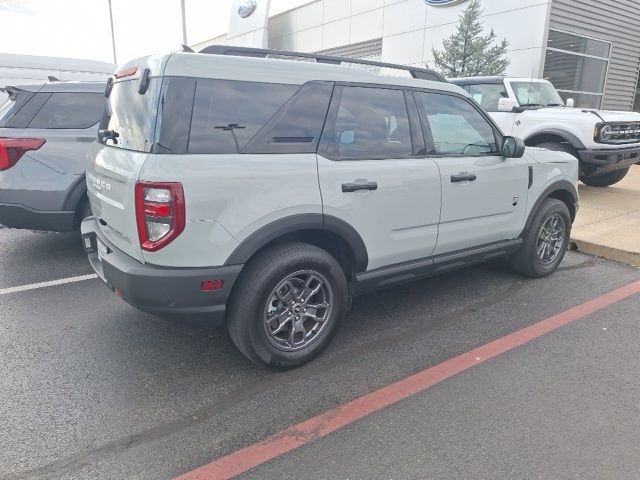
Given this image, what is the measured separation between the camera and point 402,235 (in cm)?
347

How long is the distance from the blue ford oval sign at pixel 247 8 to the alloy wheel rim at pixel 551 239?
75.1 feet

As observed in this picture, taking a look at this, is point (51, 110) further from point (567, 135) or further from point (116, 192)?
point (567, 135)

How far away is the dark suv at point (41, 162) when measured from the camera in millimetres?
4586

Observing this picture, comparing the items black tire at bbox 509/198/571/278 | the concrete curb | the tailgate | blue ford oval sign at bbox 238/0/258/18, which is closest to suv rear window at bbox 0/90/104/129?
the tailgate

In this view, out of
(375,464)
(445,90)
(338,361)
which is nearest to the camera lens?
(375,464)

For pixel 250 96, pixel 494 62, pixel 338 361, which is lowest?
pixel 338 361

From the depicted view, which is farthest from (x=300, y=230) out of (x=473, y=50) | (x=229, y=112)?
(x=473, y=50)

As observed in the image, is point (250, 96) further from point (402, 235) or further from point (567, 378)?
point (567, 378)

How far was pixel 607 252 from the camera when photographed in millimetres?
5453

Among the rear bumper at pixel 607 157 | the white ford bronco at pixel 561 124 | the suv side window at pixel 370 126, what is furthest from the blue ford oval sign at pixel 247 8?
the suv side window at pixel 370 126

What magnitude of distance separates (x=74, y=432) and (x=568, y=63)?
1555cm

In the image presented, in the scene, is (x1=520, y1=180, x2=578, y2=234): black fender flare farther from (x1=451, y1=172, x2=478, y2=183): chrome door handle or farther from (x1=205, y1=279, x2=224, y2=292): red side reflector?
(x1=205, y1=279, x2=224, y2=292): red side reflector

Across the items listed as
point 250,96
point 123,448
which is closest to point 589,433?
point 123,448

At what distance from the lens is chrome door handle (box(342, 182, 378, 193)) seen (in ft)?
10.1
